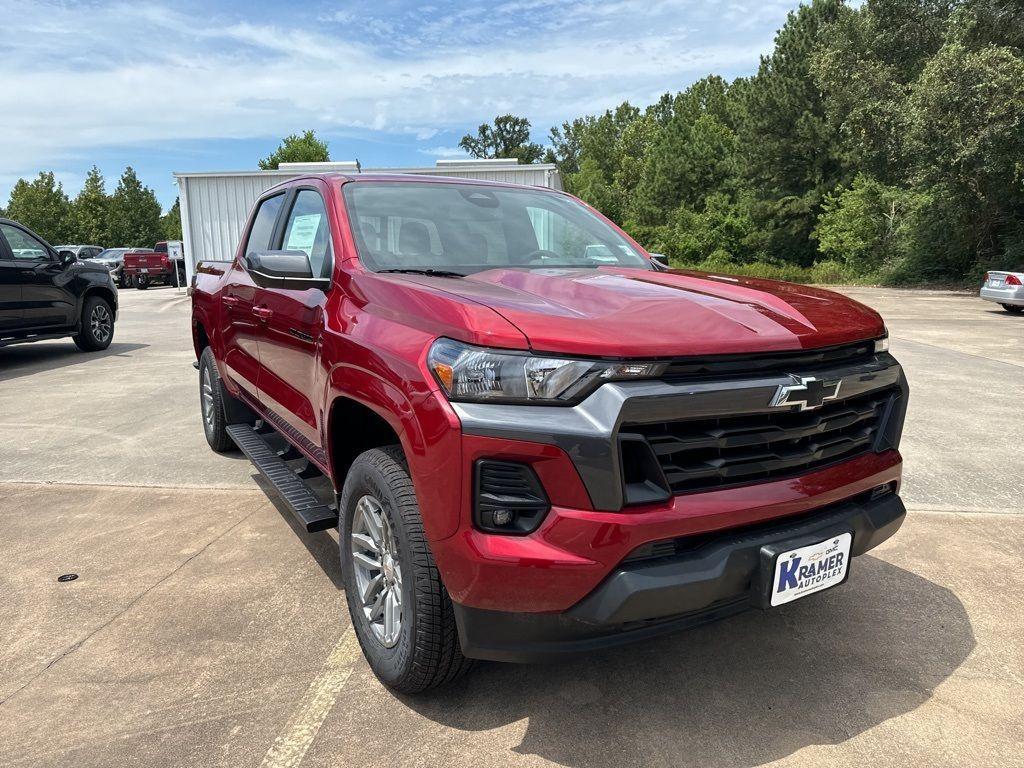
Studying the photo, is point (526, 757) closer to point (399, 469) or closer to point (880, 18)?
point (399, 469)

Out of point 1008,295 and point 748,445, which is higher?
point 748,445

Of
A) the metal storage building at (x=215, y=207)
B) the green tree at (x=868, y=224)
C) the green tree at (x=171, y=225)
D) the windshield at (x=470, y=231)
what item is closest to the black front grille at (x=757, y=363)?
the windshield at (x=470, y=231)

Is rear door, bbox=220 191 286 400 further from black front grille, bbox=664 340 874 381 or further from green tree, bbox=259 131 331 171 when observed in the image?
green tree, bbox=259 131 331 171

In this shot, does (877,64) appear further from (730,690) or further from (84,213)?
(84,213)

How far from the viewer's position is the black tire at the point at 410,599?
217 cm

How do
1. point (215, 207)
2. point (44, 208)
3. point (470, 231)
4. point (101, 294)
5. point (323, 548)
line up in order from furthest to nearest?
1. point (44, 208)
2. point (215, 207)
3. point (101, 294)
4. point (323, 548)
5. point (470, 231)

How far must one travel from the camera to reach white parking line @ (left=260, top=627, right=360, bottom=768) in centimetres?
220

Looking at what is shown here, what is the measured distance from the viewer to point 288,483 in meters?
3.46

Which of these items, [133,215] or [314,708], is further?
[133,215]

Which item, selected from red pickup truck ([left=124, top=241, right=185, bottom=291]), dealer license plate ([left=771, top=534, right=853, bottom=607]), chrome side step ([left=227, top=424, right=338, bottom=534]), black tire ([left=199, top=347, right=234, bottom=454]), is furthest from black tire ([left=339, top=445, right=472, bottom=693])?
red pickup truck ([left=124, top=241, right=185, bottom=291])

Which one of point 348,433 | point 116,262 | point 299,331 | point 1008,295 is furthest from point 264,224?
point 116,262

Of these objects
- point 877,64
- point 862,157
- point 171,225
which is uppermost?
point 877,64

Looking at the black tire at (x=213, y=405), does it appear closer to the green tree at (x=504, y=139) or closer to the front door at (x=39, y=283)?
the front door at (x=39, y=283)

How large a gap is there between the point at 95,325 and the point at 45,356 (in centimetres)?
82
